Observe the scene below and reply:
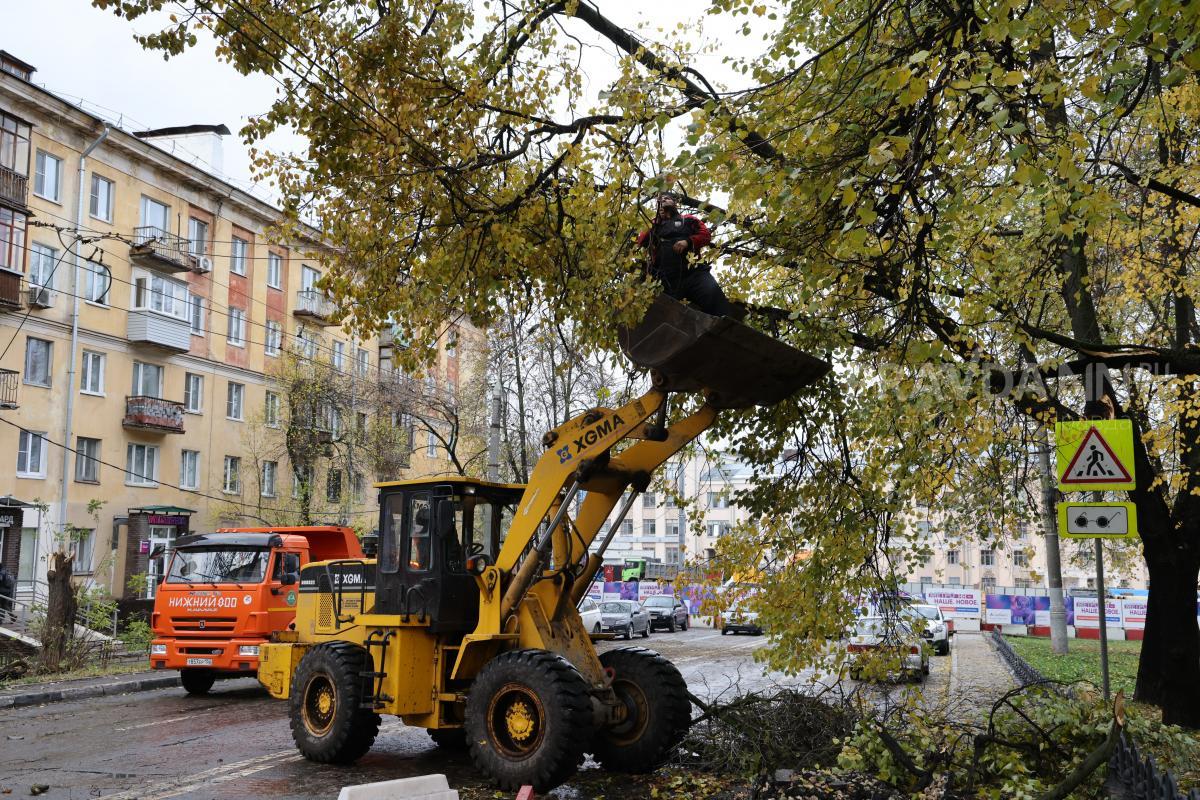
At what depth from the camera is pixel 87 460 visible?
34.1 metres

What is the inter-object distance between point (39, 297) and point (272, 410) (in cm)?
1156

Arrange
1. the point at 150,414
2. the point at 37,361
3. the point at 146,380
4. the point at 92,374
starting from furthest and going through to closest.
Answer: the point at 146,380 → the point at 150,414 → the point at 92,374 → the point at 37,361

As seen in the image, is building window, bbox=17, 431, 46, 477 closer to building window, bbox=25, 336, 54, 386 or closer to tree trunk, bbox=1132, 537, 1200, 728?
building window, bbox=25, 336, 54, 386

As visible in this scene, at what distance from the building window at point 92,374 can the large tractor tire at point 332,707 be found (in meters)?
27.4

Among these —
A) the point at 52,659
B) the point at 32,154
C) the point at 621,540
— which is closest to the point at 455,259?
the point at 52,659

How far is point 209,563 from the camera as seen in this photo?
1759 centimetres

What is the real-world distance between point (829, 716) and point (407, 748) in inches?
189

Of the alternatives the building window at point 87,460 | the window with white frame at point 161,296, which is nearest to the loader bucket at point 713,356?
the building window at point 87,460

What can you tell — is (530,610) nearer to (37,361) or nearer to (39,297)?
(39,297)

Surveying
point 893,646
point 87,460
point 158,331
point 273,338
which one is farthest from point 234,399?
point 893,646

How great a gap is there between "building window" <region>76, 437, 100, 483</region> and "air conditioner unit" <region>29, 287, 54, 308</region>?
4692 millimetres

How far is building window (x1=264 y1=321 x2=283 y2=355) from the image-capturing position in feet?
142

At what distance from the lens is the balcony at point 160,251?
35844 mm

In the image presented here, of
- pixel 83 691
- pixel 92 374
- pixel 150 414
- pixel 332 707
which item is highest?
pixel 92 374
